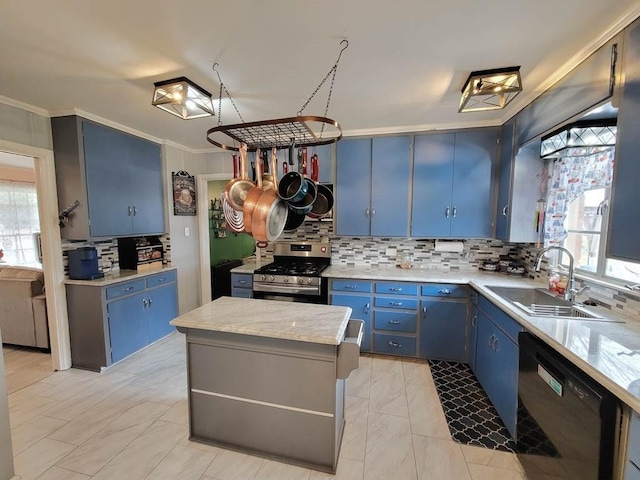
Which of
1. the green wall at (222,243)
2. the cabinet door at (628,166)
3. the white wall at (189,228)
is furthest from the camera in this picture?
the green wall at (222,243)

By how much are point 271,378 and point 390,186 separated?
228 cm

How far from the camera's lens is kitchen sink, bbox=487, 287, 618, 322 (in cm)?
168

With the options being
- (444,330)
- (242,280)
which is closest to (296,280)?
(242,280)

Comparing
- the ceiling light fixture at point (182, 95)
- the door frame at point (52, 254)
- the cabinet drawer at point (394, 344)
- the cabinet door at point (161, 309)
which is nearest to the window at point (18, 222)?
the door frame at point (52, 254)

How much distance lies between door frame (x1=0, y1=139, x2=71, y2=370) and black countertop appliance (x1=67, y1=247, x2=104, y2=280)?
9 centimetres

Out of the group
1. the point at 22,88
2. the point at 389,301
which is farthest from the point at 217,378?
the point at 22,88

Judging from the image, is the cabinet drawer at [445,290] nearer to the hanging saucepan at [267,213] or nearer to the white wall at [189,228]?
the hanging saucepan at [267,213]

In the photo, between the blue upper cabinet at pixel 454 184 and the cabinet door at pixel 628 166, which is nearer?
the cabinet door at pixel 628 166

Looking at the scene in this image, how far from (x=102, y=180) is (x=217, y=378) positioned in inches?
92.3

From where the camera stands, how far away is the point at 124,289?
9.27 ft

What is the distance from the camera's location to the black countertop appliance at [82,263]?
263 cm

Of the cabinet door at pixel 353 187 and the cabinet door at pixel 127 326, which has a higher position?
the cabinet door at pixel 353 187

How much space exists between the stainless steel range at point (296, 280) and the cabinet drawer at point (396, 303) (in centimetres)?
58

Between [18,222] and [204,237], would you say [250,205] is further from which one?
[18,222]
